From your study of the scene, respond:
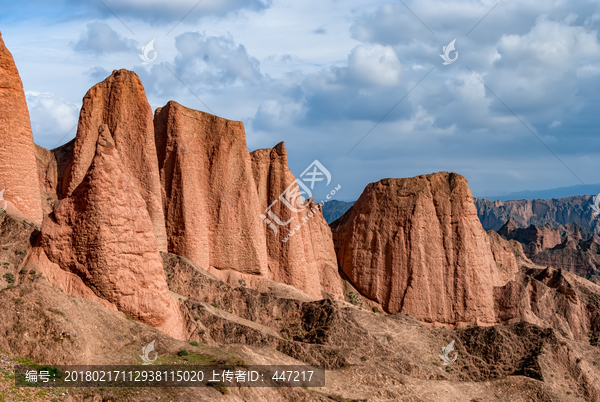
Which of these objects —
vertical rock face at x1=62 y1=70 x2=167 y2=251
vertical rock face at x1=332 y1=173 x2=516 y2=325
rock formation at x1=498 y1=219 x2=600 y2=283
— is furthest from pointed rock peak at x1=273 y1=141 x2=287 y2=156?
rock formation at x1=498 y1=219 x2=600 y2=283

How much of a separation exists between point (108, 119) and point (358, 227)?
23.0 m

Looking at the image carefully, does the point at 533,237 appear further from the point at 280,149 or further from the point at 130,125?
the point at 130,125

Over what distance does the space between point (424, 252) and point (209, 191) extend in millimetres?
18035

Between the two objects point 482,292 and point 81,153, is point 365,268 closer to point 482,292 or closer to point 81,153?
point 482,292

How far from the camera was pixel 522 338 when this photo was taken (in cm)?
3600

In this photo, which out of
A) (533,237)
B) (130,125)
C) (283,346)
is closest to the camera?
(283,346)

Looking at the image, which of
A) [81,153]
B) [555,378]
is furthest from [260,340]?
[555,378]

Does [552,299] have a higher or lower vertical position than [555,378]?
higher

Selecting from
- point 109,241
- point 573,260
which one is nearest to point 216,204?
point 109,241

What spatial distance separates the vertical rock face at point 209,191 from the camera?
33.9m

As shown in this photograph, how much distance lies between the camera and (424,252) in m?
45.9

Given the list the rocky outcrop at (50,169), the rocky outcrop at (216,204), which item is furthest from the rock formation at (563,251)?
the rocky outcrop at (50,169)

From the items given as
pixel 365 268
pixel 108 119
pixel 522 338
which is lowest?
pixel 522 338

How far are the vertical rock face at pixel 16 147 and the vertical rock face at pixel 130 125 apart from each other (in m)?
2.96
